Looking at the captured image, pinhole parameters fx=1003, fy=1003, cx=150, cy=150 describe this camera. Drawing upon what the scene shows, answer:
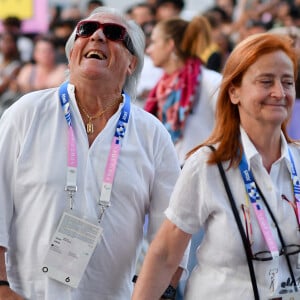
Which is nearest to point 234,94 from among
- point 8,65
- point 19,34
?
point 8,65

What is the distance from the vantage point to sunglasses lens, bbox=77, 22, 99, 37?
15.2 feet

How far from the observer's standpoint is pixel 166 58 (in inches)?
311

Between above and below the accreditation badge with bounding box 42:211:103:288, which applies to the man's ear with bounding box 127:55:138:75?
above

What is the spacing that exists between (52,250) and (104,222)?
10.1 inches

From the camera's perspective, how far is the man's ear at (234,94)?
4113mm

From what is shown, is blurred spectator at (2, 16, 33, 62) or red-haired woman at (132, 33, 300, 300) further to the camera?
blurred spectator at (2, 16, 33, 62)

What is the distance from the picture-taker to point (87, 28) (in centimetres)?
463

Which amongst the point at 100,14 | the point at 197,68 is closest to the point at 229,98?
the point at 100,14

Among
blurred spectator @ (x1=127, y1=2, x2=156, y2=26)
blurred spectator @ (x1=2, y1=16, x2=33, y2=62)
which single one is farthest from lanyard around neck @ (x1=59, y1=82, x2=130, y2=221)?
blurred spectator @ (x1=2, y1=16, x2=33, y2=62)

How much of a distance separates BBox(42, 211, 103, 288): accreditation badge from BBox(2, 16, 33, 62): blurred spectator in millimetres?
10001

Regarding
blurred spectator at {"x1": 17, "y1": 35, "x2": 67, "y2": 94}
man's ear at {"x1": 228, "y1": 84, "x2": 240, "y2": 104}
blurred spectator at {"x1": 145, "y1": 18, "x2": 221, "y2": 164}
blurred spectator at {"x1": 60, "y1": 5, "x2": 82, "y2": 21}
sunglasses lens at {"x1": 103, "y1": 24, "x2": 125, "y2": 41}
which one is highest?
blurred spectator at {"x1": 60, "y1": 5, "x2": 82, "y2": 21}

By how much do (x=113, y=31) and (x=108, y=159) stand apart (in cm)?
64

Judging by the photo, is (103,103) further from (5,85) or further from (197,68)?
(5,85)

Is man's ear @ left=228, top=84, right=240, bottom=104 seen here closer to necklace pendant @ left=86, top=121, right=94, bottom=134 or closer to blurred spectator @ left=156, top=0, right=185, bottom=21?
necklace pendant @ left=86, top=121, right=94, bottom=134
